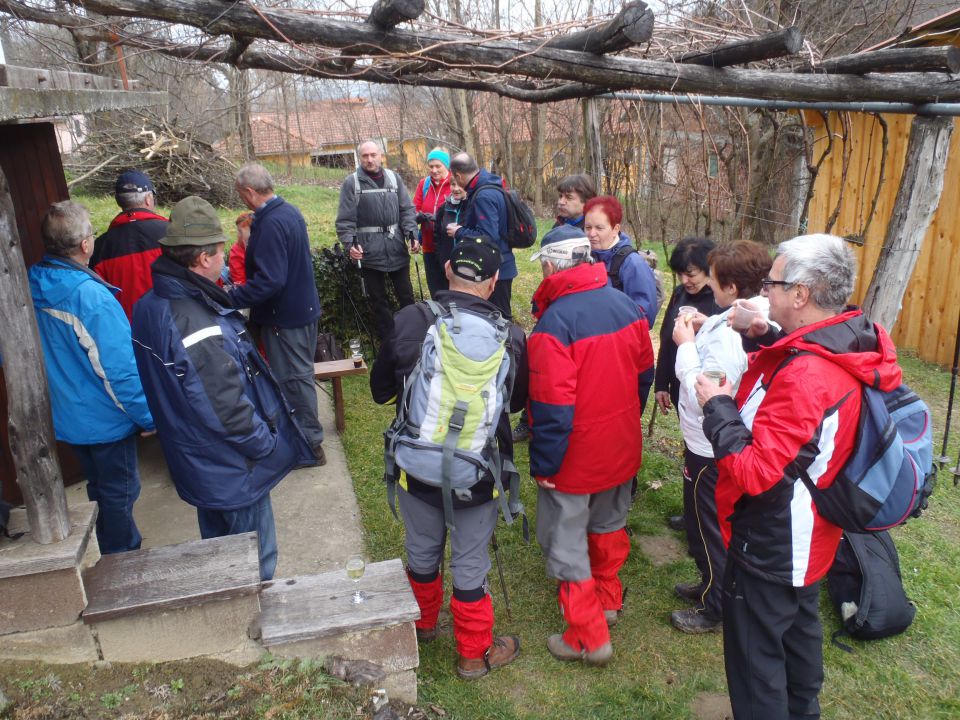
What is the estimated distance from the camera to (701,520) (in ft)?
10.9

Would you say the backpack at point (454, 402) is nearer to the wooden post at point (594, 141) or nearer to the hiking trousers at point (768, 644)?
the hiking trousers at point (768, 644)

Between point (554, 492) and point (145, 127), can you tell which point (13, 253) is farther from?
point (145, 127)

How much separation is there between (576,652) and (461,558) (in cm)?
79

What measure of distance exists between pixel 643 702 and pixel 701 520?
0.86 m

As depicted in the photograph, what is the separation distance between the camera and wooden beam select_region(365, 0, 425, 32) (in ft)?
9.48

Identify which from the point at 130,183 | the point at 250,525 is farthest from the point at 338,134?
the point at 250,525

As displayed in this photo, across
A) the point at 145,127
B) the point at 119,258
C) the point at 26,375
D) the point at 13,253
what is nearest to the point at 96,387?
the point at 26,375

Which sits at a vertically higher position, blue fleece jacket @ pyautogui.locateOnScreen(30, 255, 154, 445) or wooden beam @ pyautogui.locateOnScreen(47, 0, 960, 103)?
wooden beam @ pyautogui.locateOnScreen(47, 0, 960, 103)

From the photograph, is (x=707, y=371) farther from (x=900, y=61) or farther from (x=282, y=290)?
(x=282, y=290)

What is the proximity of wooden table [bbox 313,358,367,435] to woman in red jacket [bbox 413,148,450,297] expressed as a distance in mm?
1490

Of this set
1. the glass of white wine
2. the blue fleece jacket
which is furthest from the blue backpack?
the blue fleece jacket

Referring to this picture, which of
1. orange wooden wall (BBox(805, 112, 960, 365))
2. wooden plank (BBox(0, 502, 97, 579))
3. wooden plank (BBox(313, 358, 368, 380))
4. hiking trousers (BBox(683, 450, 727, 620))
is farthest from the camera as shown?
orange wooden wall (BBox(805, 112, 960, 365))

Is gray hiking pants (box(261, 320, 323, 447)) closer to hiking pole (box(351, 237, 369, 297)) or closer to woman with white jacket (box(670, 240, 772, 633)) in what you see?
hiking pole (box(351, 237, 369, 297))

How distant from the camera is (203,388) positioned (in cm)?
280
